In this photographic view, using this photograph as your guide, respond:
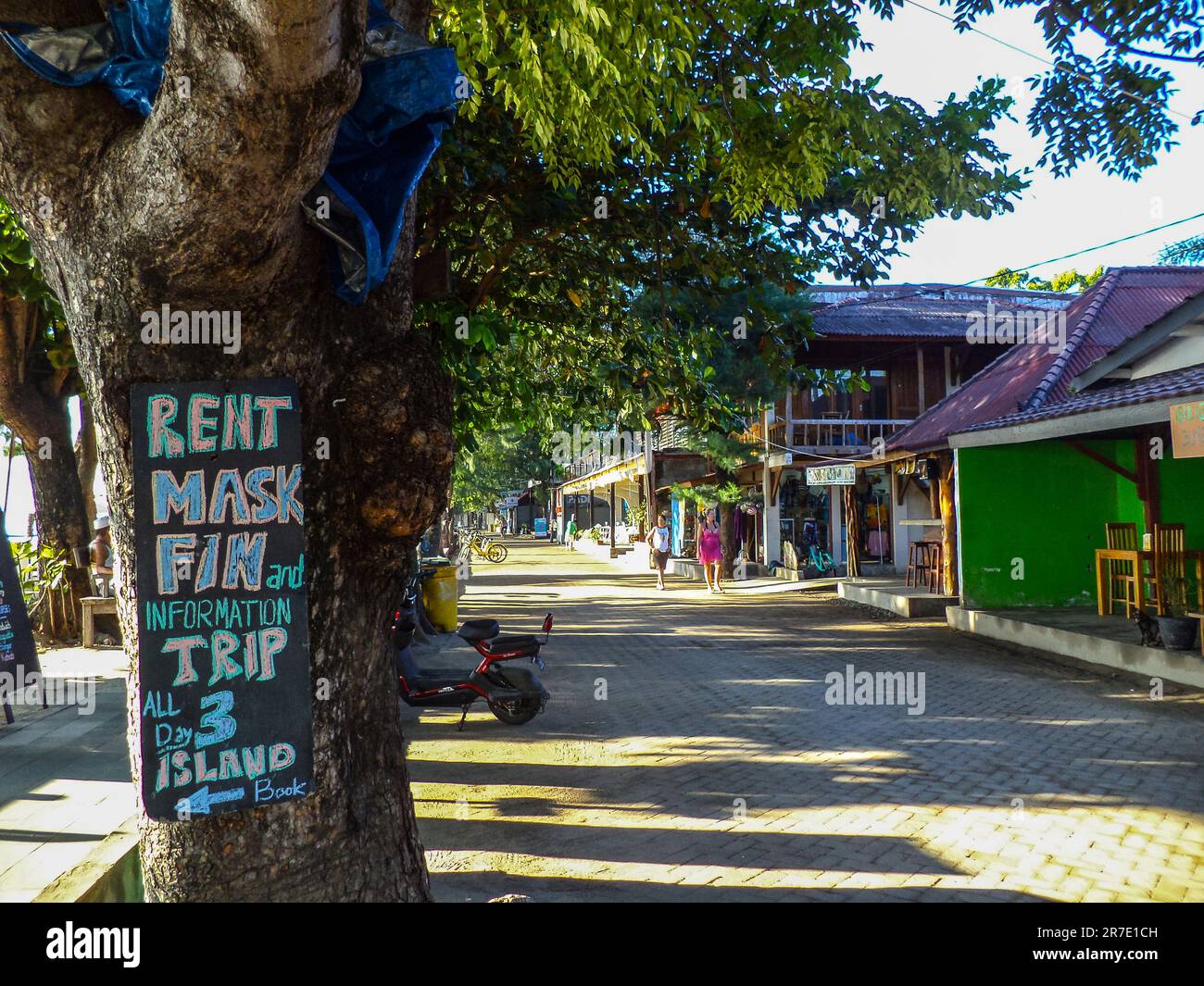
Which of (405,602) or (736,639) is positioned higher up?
(405,602)

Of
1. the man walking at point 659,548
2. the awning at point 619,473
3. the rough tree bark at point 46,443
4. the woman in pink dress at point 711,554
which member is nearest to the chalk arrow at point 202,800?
the rough tree bark at point 46,443

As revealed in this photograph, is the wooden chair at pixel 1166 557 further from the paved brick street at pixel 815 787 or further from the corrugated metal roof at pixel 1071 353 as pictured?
the corrugated metal roof at pixel 1071 353

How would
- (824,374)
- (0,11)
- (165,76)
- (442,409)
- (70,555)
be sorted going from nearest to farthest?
(165,76) → (0,11) → (442,409) → (824,374) → (70,555)

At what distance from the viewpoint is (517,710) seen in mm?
8156

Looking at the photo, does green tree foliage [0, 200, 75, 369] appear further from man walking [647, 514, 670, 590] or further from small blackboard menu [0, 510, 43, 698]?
man walking [647, 514, 670, 590]

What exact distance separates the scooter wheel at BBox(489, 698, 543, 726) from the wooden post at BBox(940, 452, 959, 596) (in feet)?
32.9

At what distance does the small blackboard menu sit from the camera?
716 centimetres

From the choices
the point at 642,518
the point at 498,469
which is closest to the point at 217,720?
the point at 642,518

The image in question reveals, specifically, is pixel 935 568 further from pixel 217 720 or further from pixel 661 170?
pixel 217 720

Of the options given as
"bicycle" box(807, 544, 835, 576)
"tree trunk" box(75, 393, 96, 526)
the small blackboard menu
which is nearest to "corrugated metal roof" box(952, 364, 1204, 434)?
the small blackboard menu

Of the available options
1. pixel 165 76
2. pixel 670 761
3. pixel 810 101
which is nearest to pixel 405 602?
pixel 670 761
